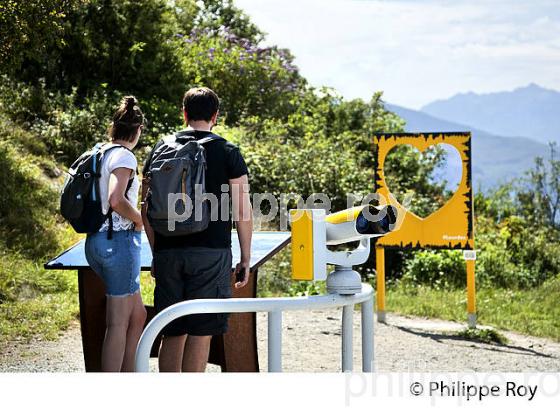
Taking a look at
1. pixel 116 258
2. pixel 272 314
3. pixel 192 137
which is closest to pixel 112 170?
pixel 116 258

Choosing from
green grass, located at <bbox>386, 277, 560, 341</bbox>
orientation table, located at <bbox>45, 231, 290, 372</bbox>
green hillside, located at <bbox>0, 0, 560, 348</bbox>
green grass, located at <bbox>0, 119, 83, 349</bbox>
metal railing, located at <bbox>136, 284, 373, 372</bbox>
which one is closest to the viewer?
metal railing, located at <bbox>136, 284, 373, 372</bbox>

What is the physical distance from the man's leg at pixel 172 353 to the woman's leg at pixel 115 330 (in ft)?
1.53

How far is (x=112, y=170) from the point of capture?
438cm

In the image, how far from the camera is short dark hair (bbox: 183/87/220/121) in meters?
4.06

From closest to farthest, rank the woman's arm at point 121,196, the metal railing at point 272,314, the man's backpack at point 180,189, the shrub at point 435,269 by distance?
the metal railing at point 272,314 → the man's backpack at point 180,189 → the woman's arm at point 121,196 → the shrub at point 435,269

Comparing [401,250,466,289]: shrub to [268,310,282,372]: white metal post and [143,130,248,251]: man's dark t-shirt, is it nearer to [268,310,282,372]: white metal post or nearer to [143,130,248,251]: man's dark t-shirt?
[143,130,248,251]: man's dark t-shirt

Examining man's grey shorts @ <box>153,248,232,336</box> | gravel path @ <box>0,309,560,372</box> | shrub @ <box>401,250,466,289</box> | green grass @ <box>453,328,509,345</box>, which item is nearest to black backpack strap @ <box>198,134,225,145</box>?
man's grey shorts @ <box>153,248,232,336</box>

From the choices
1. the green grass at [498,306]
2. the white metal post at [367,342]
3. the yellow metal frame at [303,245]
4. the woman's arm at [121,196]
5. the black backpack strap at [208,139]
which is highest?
the black backpack strap at [208,139]

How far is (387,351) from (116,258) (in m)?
3.34

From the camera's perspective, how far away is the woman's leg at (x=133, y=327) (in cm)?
459

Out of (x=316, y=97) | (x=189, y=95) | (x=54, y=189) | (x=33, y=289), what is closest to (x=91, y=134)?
(x=54, y=189)

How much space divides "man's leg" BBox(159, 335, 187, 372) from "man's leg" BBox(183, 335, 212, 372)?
31mm

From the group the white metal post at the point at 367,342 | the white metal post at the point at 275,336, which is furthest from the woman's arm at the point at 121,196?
the white metal post at the point at 275,336

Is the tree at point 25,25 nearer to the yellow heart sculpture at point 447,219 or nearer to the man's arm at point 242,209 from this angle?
the yellow heart sculpture at point 447,219
